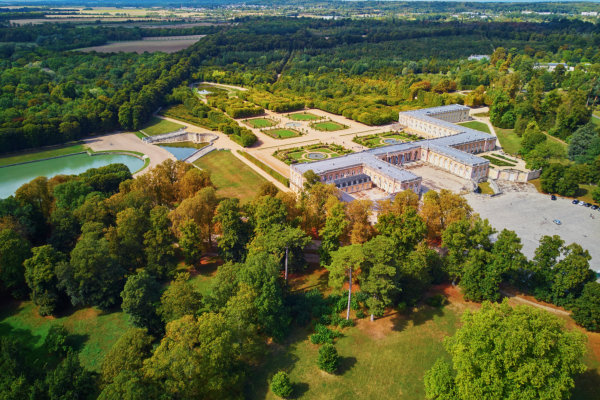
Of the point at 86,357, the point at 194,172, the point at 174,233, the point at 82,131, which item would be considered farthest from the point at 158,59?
the point at 86,357

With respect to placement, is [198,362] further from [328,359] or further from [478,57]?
[478,57]

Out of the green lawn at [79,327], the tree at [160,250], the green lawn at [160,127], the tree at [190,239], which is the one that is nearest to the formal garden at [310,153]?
the green lawn at [160,127]

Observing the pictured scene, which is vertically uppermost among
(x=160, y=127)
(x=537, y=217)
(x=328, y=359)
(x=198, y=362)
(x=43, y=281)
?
(x=198, y=362)

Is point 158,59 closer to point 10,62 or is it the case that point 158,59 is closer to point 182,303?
point 10,62

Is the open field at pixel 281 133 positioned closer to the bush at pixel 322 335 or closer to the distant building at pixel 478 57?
the bush at pixel 322 335

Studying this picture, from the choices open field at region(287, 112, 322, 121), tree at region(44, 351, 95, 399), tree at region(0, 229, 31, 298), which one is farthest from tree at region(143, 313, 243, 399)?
open field at region(287, 112, 322, 121)

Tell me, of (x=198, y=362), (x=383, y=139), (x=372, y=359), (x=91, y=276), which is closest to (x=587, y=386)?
(x=372, y=359)
